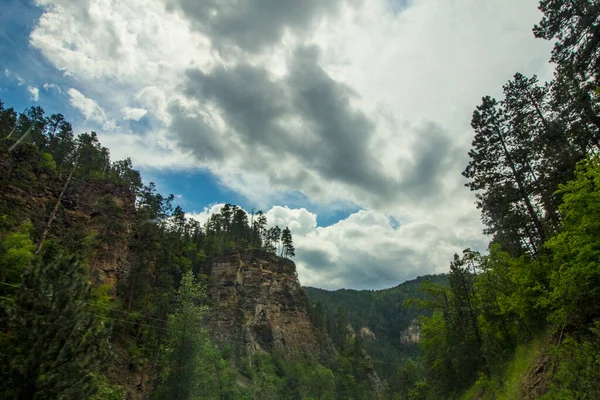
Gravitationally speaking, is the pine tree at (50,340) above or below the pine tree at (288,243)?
below

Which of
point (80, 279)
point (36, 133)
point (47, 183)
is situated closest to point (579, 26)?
point (80, 279)

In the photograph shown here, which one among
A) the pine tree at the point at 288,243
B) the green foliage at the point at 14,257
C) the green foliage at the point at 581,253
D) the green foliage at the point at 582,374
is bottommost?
the green foliage at the point at 582,374

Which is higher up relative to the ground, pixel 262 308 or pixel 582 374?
pixel 262 308

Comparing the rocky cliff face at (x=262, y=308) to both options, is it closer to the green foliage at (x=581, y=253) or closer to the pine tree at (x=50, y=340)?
the pine tree at (x=50, y=340)

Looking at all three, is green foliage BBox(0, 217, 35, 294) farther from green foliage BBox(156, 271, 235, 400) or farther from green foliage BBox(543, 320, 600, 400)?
green foliage BBox(543, 320, 600, 400)

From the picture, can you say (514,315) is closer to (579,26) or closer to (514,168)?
(514,168)

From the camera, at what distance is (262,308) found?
82250 millimetres

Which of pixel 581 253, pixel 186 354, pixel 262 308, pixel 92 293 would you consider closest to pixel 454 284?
pixel 581 253

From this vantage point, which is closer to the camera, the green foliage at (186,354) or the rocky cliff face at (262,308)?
the green foliage at (186,354)

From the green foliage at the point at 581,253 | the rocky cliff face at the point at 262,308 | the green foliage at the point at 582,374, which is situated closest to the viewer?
the green foliage at the point at 582,374

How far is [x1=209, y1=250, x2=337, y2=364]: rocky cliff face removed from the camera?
76062mm

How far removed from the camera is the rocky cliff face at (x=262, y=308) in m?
76.1

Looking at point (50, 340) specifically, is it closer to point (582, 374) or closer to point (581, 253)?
point (582, 374)

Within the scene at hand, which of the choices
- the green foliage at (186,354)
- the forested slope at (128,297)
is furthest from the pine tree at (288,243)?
the green foliage at (186,354)
